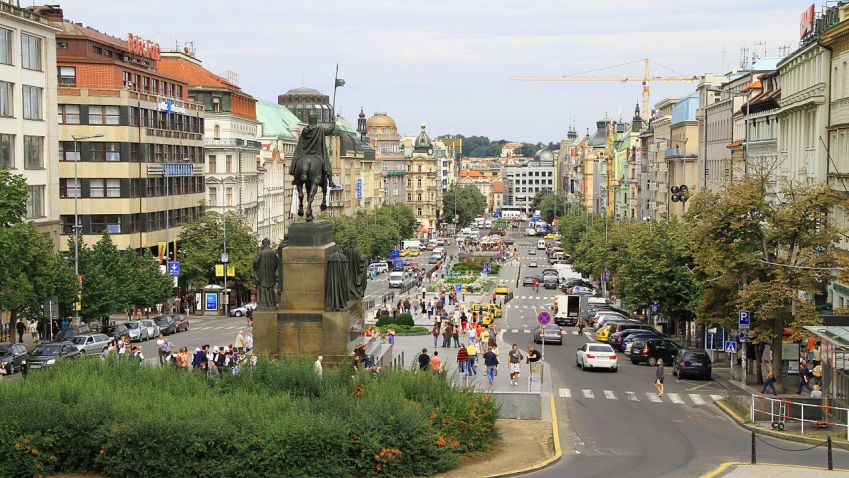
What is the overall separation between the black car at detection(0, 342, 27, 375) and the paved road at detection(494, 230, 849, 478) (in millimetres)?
20404

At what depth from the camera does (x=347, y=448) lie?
25656 mm

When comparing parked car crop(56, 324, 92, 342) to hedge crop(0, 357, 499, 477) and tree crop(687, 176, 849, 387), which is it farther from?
hedge crop(0, 357, 499, 477)

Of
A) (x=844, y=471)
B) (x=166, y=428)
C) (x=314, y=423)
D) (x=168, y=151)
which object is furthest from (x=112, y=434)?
(x=168, y=151)

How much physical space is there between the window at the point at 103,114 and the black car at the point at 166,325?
19646 mm

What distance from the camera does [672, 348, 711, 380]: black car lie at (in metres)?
52.1

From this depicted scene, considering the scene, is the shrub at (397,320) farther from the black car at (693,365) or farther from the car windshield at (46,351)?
the car windshield at (46,351)

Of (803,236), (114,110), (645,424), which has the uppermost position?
(114,110)

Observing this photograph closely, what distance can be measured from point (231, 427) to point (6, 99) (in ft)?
155

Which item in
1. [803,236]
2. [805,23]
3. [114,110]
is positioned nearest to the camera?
[803,236]

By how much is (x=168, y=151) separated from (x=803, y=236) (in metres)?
61.0

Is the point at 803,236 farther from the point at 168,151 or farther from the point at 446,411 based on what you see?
the point at 168,151

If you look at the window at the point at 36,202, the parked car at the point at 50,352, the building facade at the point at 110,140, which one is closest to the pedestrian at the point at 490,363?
the parked car at the point at 50,352

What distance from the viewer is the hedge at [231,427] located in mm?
24859

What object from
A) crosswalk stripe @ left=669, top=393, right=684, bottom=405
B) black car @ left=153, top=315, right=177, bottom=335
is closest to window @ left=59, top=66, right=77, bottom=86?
black car @ left=153, top=315, right=177, bottom=335
